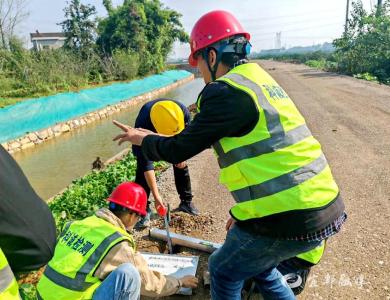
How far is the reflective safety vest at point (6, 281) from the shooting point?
1.20m

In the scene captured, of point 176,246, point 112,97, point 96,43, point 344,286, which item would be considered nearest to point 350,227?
point 344,286

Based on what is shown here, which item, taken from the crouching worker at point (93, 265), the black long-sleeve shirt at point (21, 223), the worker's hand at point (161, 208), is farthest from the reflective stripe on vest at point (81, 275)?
the worker's hand at point (161, 208)

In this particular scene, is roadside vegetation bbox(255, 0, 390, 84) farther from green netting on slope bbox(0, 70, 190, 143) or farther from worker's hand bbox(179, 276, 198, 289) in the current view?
worker's hand bbox(179, 276, 198, 289)

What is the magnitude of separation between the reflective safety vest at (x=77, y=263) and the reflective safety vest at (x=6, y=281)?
3.23 feet

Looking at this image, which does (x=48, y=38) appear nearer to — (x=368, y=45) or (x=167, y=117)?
(x=368, y=45)

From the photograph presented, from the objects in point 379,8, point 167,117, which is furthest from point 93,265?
point 379,8

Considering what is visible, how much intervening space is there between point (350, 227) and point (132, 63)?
28.9 m

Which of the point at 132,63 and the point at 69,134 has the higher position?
the point at 132,63

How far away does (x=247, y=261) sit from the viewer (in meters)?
2.10

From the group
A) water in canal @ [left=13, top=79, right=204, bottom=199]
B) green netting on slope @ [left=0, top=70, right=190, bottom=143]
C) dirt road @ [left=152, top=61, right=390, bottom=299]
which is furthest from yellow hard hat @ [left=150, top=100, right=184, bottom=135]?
green netting on slope @ [left=0, top=70, right=190, bottom=143]

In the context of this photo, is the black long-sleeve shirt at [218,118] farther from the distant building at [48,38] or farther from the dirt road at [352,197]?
the distant building at [48,38]

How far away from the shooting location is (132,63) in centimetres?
3105

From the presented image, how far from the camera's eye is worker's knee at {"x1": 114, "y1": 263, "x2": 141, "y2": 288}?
91.7 inches

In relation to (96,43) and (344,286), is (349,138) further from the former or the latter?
(96,43)
